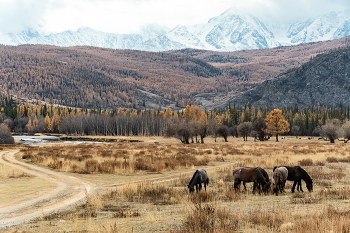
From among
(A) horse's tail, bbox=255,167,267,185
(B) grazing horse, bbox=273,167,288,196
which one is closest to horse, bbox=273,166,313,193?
(B) grazing horse, bbox=273,167,288,196

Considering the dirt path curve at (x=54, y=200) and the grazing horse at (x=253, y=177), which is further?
the grazing horse at (x=253, y=177)

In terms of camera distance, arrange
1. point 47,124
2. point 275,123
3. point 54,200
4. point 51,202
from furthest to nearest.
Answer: point 47,124 → point 275,123 → point 54,200 → point 51,202

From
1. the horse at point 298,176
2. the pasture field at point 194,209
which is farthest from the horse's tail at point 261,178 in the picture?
the horse at point 298,176

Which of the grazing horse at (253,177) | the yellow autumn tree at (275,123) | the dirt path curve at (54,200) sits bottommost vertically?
the dirt path curve at (54,200)

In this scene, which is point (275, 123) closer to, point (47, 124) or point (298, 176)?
point (298, 176)

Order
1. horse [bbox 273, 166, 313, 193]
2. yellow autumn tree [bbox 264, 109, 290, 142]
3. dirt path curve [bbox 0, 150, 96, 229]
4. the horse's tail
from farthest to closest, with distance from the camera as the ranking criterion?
yellow autumn tree [bbox 264, 109, 290, 142] → horse [bbox 273, 166, 313, 193] → the horse's tail → dirt path curve [bbox 0, 150, 96, 229]

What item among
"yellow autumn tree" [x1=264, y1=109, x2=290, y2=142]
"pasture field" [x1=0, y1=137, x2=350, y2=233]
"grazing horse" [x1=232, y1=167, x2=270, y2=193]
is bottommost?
"pasture field" [x1=0, y1=137, x2=350, y2=233]

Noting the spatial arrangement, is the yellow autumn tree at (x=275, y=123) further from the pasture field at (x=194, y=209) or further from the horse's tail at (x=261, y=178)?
the horse's tail at (x=261, y=178)

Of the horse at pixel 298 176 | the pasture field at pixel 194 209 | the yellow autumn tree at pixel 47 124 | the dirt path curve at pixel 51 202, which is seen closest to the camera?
the pasture field at pixel 194 209

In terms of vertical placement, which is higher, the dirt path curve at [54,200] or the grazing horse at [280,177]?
the grazing horse at [280,177]

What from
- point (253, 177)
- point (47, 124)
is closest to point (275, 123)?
point (253, 177)

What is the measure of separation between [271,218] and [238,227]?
126 centimetres

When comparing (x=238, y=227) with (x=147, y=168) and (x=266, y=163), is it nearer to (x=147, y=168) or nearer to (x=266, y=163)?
(x=147, y=168)

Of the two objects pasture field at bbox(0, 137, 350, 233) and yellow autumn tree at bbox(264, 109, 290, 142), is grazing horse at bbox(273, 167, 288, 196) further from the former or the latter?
yellow autumn tree at bbox(264, 109, 290, 142)
